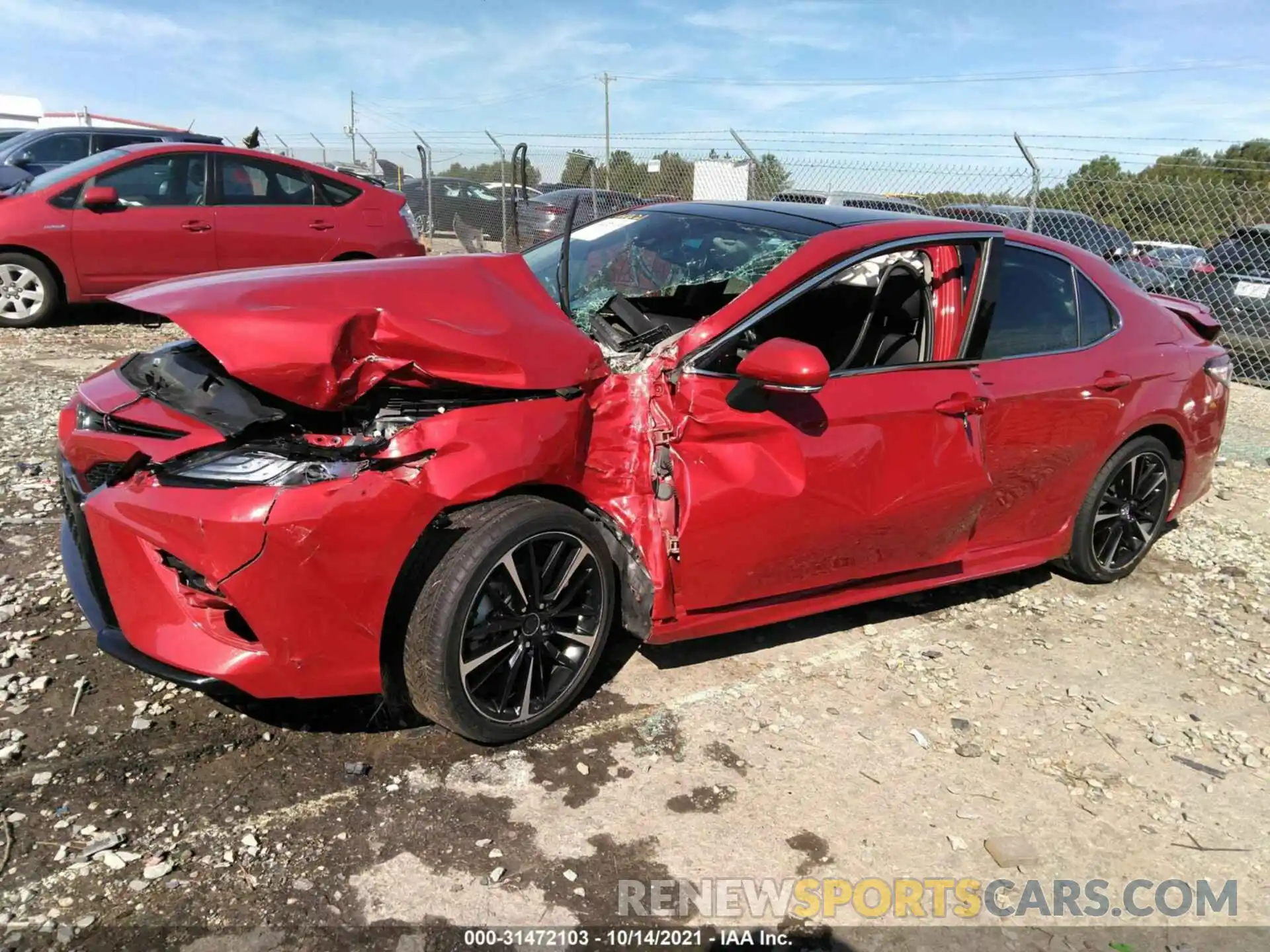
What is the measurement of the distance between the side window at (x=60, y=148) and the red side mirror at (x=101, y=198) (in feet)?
15.4

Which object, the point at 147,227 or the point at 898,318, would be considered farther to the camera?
the point at 147,227

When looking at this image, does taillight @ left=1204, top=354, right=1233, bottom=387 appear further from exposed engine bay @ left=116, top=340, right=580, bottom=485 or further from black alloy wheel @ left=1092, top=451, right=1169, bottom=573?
exposed engine bay @ left=116, top=340, right=580, bottom=485

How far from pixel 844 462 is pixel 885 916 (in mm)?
1408

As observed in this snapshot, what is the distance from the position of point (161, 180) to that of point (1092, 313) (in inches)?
295

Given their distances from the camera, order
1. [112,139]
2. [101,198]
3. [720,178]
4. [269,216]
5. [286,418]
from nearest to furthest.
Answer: [286,418]
[101,198]
[269,216]
[112,139]
[720,178]

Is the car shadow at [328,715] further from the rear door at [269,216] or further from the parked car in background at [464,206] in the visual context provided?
the parked car in background at [464,206]

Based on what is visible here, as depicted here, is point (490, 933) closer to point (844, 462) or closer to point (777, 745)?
point (777, 745)

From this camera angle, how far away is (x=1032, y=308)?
3764 mm

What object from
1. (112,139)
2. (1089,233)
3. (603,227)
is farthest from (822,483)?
(112,139)

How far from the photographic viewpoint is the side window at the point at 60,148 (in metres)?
11.3

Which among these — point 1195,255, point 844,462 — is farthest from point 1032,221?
point 844,462

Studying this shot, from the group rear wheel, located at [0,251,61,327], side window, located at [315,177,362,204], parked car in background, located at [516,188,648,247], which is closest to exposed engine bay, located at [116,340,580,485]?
rear wheel, located at [0,251,61,327]

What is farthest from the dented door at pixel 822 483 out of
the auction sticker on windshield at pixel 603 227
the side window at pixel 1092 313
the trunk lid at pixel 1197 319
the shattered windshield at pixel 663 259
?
the trunk lid at pixel 1197 319

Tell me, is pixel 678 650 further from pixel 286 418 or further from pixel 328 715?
pixel 286 418
